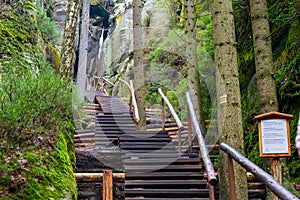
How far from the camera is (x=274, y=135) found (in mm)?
3775

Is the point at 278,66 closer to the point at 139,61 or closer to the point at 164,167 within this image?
the point at 139,61

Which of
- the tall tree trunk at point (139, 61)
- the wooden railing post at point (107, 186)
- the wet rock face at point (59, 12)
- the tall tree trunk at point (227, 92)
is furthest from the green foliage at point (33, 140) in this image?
the wet rock face at point (59, 12)

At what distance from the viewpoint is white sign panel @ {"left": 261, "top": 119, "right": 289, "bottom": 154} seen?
370cm

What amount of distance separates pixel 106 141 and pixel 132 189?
399 cm

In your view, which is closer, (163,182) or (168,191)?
(168,191)

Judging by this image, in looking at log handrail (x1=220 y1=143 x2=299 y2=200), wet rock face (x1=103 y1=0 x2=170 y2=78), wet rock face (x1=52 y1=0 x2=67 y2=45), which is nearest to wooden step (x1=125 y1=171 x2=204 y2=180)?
log handrail (x1=220 y1=143 x2=299 y2=200)

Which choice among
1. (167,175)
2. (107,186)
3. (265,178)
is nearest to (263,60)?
(167,175)

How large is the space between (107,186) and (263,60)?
3.62m

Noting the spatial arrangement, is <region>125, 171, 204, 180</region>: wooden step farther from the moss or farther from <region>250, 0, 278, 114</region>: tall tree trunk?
the moss

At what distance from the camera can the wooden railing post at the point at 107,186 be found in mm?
5422

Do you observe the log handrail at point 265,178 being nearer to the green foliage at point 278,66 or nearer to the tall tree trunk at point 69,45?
the green foliage at point 278,66

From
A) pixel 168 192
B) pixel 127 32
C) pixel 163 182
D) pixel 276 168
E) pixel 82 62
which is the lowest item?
pixel 168 192

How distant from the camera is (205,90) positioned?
41.3 ft

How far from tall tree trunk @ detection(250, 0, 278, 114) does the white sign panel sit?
243 cm
